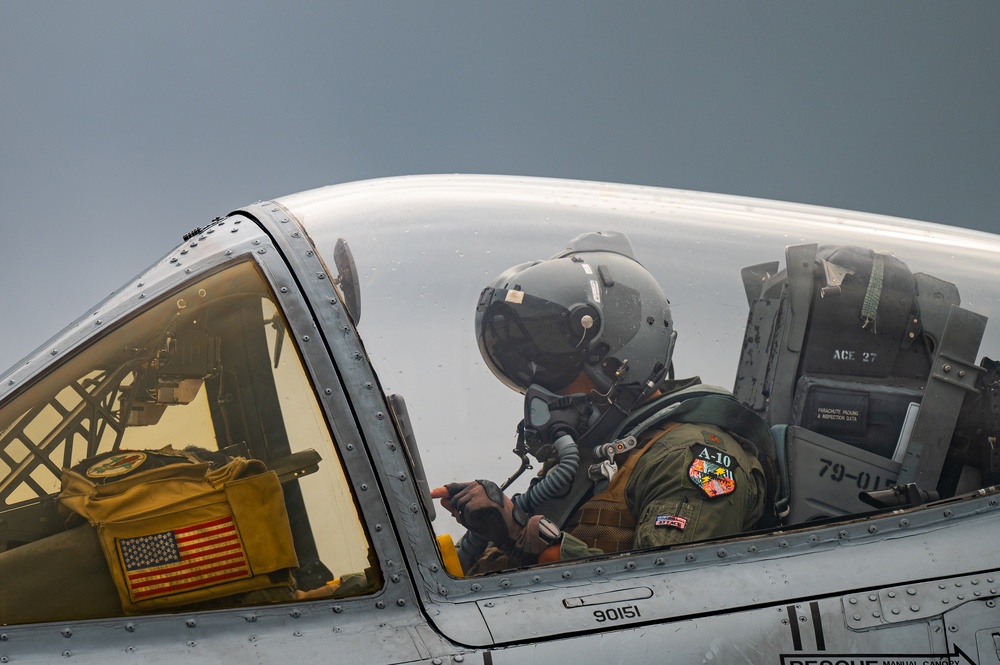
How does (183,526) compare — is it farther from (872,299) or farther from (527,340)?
(872,299)

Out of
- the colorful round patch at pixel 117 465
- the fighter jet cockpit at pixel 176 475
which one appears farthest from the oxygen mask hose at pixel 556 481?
the colorful round patch at pixel 117 465

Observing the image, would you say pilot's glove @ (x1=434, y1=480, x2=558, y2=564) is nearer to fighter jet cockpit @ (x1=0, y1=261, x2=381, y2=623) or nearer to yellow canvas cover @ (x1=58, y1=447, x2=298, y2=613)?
fighter jet cockpit @ (x1=0, y1=261, x2=381, y2=623)

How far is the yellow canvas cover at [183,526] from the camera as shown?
6.12ft

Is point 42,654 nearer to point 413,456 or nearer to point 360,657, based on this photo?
point 360,657

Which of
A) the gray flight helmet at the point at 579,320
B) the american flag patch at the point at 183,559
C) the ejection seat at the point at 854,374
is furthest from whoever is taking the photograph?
the gray flight helmet at the point at 579,320

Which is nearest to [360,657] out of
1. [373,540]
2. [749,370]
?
[373,540]

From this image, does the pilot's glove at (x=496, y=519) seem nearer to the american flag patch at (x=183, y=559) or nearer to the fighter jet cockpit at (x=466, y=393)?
the fighter jet cockpit at (x=466, y=393)

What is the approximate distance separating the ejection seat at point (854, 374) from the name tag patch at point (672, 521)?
10.2 inches

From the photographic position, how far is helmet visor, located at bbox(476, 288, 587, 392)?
7.59 feet

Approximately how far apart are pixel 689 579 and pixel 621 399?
20.4 inches

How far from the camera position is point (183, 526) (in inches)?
74.5

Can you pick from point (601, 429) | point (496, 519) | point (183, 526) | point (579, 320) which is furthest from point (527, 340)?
point (183, 526)

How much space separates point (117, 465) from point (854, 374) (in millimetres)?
1827

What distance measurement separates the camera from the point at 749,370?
95.4 inches
